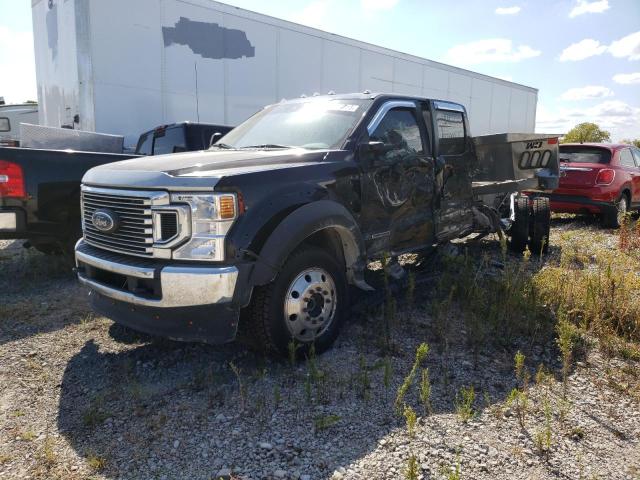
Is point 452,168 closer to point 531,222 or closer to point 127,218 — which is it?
point 531,222

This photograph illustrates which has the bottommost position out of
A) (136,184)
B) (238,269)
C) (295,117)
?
(238,269)

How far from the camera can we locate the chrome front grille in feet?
10.0

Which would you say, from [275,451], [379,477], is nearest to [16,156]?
[275,451]

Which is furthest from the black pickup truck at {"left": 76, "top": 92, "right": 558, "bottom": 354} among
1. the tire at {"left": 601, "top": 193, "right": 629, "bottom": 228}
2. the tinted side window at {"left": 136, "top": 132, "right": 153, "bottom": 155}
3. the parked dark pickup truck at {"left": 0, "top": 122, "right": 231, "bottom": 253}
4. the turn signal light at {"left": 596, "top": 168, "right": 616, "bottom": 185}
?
the tire at {"left": 601, "top": 193, "right": 629, "bottom": 228}

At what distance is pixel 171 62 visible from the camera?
8797 millimetres

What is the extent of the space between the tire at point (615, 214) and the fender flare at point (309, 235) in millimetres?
6805

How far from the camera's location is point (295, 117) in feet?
14.5

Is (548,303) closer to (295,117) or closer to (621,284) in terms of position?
(621,284)

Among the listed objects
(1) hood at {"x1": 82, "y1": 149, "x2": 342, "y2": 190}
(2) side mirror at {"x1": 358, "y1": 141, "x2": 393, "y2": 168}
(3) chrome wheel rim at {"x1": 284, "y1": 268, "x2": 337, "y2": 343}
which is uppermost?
Answer: (2) side mirror at {"x1": 358, "y1": 141, "x2": 393, "y2": 168}

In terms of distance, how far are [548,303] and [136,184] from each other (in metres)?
3.63

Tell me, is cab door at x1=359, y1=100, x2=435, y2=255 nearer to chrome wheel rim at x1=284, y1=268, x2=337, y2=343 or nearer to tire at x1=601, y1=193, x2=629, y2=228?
chrome wheel rim at x1=284, y1=268, x2=337, y2=343

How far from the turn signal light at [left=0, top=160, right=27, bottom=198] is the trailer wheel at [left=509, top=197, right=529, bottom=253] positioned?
578 centimetres

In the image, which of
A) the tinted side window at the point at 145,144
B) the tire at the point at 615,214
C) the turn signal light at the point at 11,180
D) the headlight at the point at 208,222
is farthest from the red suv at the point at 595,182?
the turn signal light at the point at 11,180

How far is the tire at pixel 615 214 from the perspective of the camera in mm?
8767
